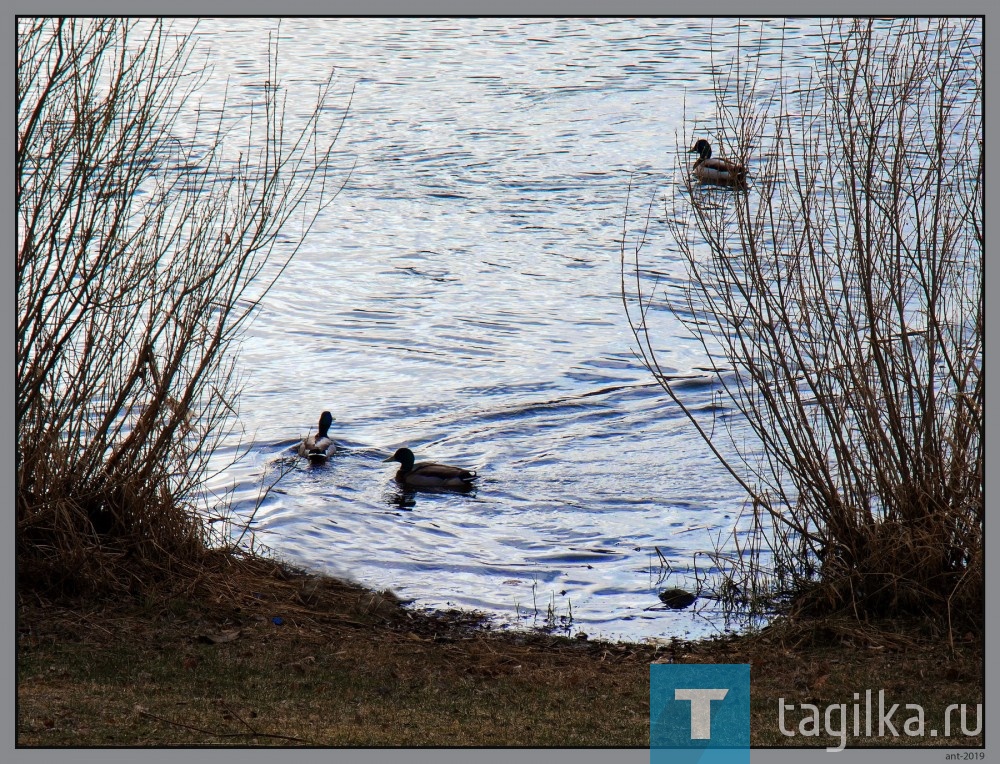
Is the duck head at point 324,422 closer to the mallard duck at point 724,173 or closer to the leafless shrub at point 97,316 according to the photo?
the leafless shrub at point 97,316

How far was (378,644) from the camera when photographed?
7.27 m

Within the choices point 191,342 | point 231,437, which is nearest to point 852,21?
point 191,342

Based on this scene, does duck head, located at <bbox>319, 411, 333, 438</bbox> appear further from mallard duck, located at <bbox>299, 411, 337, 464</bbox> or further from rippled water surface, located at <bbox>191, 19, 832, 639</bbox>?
rippled water surface, located at <bbox>191, 19, 832, 639</bbox>

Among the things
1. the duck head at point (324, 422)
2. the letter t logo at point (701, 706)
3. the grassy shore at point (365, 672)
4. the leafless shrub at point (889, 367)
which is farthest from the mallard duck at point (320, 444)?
the letter t logo at point (701, 706)

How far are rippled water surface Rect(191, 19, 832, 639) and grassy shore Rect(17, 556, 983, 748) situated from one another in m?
0.75

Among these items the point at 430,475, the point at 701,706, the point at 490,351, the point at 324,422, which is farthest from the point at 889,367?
the point at 490,351

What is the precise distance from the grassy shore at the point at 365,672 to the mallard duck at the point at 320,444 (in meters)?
3.07

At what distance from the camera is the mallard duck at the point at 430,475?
35.0ft

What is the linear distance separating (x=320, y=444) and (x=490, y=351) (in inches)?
129

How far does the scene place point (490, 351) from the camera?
1398 cm

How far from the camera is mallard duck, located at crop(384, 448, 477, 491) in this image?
35.0 ft

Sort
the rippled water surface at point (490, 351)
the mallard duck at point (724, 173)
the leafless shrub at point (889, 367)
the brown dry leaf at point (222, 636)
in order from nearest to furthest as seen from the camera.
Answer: the brown dry leaf at point (222, 636), the leafless shrub at point (889, 367), the mallard duck at point (724, 173), the rippled water surface at point (490, 351)

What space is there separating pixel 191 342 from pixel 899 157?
4835 mm

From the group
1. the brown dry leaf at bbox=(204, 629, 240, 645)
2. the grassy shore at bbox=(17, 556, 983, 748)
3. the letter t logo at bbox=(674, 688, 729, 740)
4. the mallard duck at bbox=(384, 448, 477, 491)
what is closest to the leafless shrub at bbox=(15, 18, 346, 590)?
→ the grassy shore at bbox=(17, 556, 983, 748)
